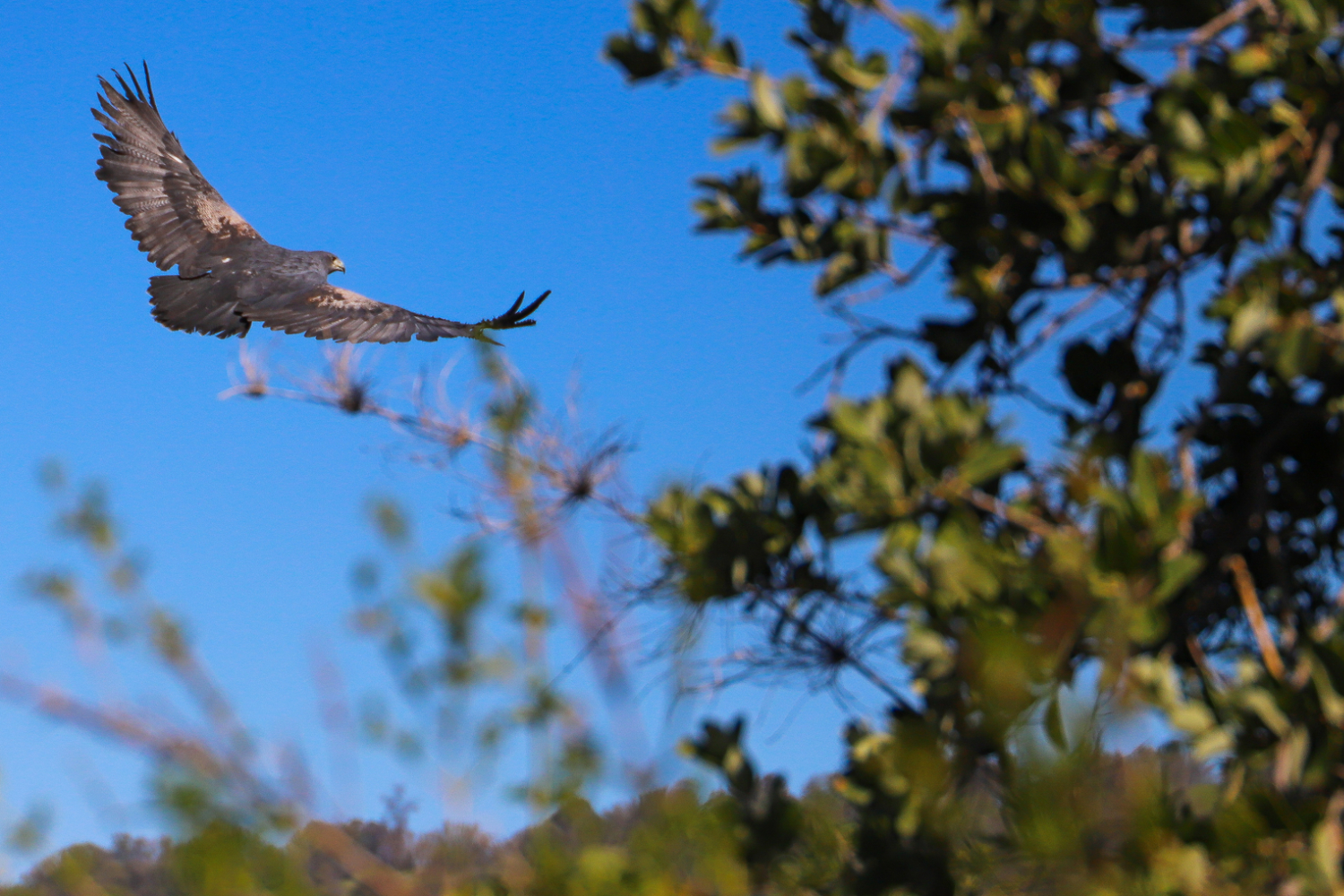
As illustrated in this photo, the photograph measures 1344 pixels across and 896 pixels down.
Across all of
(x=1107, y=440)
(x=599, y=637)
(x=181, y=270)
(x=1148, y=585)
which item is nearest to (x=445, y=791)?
(x=599, y=637)

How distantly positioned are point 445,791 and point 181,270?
6145 millimetres

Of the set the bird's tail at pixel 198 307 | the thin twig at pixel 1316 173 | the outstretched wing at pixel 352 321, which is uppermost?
the bird's tail at pixel 198 307

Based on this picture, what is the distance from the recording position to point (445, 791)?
2398 millimetres

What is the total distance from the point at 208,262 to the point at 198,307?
60 centimetres

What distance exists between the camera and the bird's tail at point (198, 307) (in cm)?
711

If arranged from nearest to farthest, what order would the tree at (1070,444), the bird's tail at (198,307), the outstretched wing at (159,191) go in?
the tree at (1070,444), the bird's tail at (198,307), the outstretched wing at (159,191)

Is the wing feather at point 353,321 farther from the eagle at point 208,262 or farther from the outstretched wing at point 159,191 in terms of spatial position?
the outstretched wing at point 159,191

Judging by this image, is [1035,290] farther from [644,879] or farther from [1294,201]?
[644,879]

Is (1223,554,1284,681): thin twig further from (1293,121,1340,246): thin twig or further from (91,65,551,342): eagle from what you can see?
(91,65,551,342): eagle

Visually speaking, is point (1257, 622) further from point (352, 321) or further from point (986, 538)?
point (352, 321)

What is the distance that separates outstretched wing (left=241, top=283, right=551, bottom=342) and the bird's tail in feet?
1.29

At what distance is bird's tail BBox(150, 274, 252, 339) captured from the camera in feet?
23.3

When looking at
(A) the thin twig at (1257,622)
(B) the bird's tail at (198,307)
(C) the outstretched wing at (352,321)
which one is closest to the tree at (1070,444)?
(A) the thin twig at (1257,622)

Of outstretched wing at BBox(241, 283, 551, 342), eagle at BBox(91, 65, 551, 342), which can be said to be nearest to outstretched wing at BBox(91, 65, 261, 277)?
eagle at BBox(91, 65, 551, 342)
